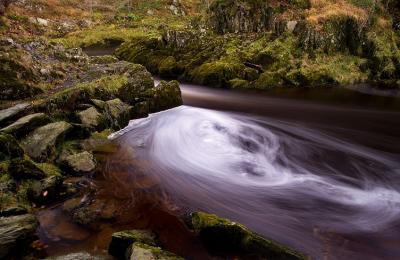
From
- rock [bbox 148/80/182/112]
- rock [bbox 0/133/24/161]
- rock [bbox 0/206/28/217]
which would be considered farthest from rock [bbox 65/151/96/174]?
rock [bbox 148/80/182/112]

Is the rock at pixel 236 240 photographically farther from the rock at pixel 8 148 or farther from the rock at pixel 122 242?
the rock at pixel 8 148

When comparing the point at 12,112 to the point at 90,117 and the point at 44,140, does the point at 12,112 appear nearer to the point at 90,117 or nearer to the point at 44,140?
the point at 44,140

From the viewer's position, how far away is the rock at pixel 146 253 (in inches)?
202

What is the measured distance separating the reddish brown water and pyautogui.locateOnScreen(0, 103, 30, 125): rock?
2.39 metres

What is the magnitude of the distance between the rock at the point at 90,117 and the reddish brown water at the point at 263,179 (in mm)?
857

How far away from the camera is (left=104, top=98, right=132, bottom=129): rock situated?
37.9 feet

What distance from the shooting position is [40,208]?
708 centimetres

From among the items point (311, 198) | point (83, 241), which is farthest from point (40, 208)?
point (311, 198)

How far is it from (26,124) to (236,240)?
6.00m

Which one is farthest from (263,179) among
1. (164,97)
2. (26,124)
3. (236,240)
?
(164,97)

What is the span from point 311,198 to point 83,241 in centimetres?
445

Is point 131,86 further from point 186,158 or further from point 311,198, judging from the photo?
point 311,198

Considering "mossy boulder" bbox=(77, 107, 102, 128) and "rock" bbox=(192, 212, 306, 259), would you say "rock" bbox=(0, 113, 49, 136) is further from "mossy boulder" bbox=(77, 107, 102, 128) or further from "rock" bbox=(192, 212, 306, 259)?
"rock" bbox=(192, 212, 306, 259)

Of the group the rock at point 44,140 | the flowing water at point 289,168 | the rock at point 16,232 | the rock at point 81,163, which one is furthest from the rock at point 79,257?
the rock at point 44,140
